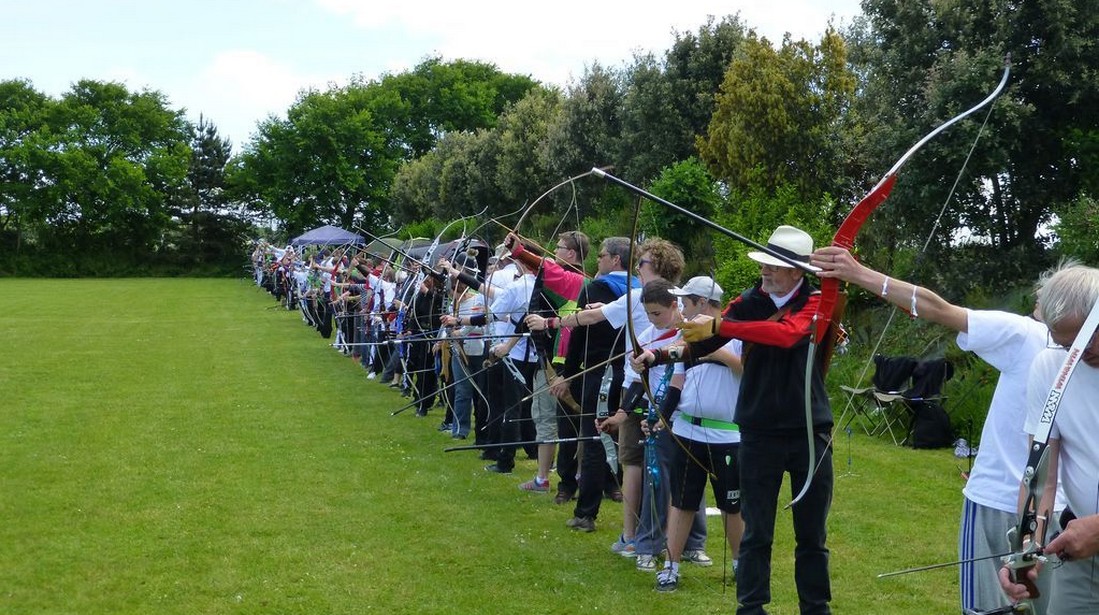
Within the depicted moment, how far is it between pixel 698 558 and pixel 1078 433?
144 inches

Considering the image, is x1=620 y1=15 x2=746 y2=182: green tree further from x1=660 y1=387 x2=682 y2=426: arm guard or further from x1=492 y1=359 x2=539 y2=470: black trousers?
x1=660 y1=387 x2=682 y2=426: arm guard

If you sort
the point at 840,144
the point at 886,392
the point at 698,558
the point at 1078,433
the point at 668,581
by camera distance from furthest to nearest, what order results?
the point at 840,144, the point at 886,392, the point at 698,558, the point at 668,581, the point at 1078,433

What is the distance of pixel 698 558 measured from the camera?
646cm

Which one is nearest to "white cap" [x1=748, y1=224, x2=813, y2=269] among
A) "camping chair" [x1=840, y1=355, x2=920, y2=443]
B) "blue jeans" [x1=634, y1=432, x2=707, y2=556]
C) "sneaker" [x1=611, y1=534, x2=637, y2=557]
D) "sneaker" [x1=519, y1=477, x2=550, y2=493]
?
"blue jeans" [x1=634, y1=432, x2=707, y2=556]

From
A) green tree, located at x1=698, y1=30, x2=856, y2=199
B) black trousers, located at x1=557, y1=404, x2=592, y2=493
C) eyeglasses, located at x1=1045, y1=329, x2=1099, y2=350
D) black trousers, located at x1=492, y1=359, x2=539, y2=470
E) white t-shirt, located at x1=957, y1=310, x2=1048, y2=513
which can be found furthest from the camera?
green tree, located at x1=698, y1=30, x2=856, y2=199

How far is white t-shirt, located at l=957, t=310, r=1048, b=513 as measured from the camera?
3650 mm

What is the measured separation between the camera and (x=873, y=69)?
42.4 ft

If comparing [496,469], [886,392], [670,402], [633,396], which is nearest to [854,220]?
[670,402]

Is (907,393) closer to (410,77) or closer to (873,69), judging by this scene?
(873,69)

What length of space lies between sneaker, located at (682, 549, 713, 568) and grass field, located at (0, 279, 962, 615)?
12 cm

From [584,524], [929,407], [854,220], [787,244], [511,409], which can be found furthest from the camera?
[929,407]

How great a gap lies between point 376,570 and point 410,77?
2713 inches

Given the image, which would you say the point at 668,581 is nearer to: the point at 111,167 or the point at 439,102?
the point at 111,167

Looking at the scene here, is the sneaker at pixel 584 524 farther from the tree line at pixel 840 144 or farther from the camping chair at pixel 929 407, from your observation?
the camping chair at pixel 929 407
